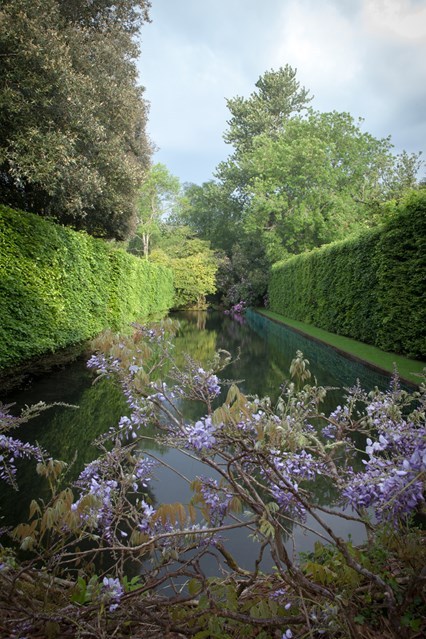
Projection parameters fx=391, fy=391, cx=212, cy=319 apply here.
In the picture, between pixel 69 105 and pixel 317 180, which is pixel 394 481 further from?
pixel 317 180

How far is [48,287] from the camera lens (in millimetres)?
8453

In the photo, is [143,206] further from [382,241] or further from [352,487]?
[352,487]

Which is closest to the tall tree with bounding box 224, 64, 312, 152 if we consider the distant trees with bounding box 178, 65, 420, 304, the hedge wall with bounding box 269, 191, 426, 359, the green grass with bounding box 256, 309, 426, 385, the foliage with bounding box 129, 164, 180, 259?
the distant trees with bounding box 178, 65, 420, 304

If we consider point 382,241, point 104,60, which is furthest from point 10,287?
point 104,60

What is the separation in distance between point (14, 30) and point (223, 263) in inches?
1304

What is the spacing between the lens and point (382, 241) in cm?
1119

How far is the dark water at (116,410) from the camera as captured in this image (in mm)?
3343

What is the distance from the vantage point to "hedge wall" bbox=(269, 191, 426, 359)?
30.5 feet

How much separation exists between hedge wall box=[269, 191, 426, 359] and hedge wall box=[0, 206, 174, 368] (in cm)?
822

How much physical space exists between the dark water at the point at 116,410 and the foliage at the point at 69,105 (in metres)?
5.72

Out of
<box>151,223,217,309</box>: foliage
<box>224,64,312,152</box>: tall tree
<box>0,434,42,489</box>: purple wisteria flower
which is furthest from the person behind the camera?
<box>224,64,312,152</box>: tall tree

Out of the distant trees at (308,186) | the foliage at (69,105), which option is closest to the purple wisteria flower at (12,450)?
the foliage at (69,105)

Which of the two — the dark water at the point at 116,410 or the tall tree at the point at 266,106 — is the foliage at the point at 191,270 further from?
the dark water at the point at 116,410

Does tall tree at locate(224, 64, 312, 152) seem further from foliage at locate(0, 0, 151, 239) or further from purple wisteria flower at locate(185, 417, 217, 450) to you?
purple wisteria flower at locate(185, 417, 217, 450)
